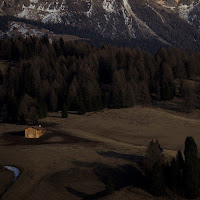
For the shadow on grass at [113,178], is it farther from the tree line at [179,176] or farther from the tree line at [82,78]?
the tree line at [82,78]

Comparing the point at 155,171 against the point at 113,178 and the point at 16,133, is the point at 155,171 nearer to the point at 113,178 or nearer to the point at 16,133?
the point at 113,178

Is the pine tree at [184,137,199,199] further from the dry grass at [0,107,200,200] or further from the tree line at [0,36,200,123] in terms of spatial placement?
the tree line at [0,36,200,123]

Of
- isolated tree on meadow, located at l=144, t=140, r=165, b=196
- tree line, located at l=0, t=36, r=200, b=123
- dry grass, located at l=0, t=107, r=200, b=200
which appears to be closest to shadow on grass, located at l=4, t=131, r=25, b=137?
dry grass, located at l=0, t=107, r=200, b=200

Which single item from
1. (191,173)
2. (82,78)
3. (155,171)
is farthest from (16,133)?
(82,78)

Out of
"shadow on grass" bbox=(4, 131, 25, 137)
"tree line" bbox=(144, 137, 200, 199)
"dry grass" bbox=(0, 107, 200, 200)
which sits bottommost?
"shadow on grass" bbox=(4, 131, 25, 137)

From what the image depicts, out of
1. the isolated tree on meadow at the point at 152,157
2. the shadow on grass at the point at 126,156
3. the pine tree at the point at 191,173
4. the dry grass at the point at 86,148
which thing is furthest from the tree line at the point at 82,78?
the pine tree at the point at 191,173
